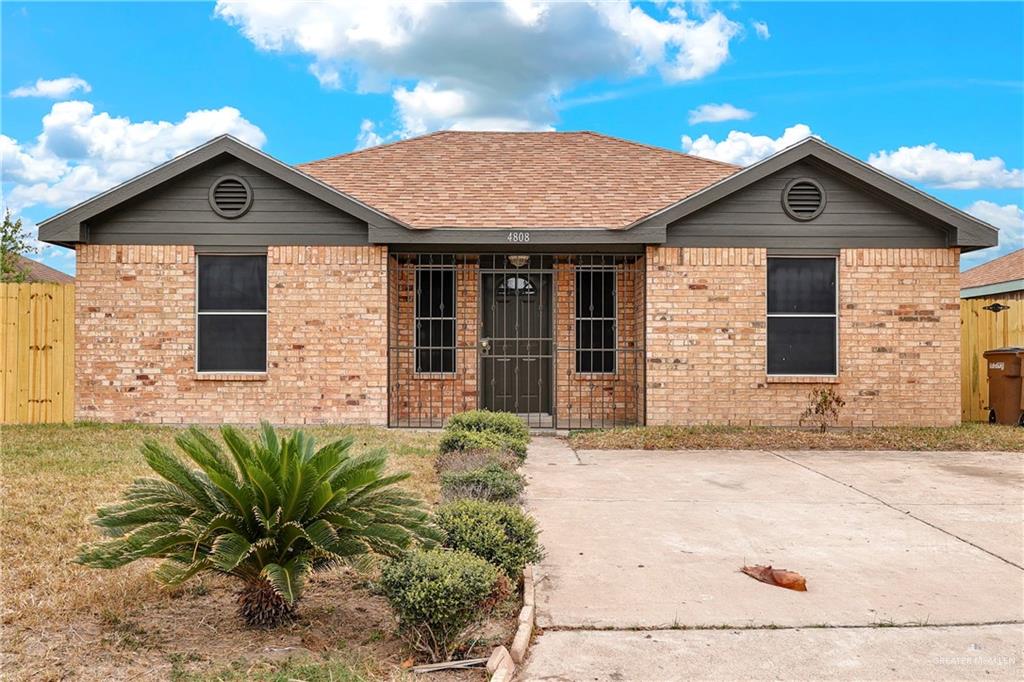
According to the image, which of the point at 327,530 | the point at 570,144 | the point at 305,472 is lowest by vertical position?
the point at 327,530

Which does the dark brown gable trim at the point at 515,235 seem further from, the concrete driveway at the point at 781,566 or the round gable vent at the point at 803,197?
the concrete driveway at the point at 781,566

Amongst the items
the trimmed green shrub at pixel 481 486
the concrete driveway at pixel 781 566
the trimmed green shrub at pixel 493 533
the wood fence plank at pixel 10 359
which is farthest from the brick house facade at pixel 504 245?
the trimmed green shrub at pixel 493 533

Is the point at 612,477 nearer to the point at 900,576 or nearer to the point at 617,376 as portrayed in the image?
the point at 900,576

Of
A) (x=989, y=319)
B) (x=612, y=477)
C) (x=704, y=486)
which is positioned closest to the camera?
(x=704, y=486)

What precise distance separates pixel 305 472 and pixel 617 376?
397 inches

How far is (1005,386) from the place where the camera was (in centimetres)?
1355

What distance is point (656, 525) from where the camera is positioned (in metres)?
6.43

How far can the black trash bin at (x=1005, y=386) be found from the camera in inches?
522

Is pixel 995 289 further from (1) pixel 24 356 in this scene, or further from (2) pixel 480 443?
(1) pixel 24 356

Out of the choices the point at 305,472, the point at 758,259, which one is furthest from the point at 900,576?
the point at 758,259

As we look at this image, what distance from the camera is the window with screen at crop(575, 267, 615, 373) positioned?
13.7 m

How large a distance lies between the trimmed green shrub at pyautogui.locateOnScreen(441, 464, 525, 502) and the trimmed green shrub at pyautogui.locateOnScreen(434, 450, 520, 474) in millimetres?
706

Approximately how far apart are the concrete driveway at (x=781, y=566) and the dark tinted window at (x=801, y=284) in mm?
3931

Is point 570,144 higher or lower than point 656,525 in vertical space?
higher
